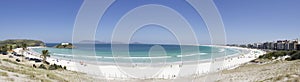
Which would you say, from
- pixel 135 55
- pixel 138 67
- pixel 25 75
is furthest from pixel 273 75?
pixel 135 55

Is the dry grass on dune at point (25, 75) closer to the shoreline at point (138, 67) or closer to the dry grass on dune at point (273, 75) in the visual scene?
the shoreline at point (138, 67)

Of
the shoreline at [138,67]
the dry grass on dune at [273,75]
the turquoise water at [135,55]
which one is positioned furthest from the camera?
the turquoise water at [135,55]

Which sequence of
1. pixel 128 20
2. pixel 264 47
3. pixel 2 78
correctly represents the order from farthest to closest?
pixel 264 47 → pixel 128 20 → pixel 2 78

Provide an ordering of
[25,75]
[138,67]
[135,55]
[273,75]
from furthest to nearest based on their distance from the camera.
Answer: [135,55] < [138,67] < [273,75] < [25,75]

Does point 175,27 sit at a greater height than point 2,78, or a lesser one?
greater

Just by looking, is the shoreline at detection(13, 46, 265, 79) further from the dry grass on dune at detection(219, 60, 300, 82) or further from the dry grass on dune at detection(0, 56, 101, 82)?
the dry grass on dune at detection(0, 56, 101, 82)

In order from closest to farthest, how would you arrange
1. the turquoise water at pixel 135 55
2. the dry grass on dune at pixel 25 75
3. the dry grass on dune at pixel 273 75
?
the dry grass on dune at pixel 25 75
the dry grass on dune at pixel 273 75
the turquoise water at pixel 135 55

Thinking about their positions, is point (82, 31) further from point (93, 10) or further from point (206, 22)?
point (206, 22)

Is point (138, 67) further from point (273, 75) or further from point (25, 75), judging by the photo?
point (25, 75)

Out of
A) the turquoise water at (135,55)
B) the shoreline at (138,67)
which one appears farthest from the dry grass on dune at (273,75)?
the turquoise water at (135,55)

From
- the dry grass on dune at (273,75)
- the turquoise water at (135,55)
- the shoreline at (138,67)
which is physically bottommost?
the shoreline at (138,67)

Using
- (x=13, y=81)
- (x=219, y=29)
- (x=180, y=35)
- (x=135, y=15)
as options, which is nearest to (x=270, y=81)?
(x=219, y=29)
